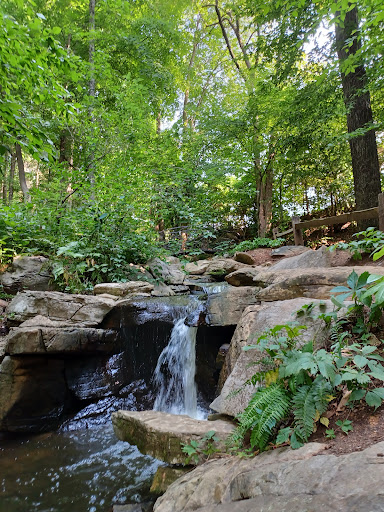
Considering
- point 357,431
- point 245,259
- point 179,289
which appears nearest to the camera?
point 357,431

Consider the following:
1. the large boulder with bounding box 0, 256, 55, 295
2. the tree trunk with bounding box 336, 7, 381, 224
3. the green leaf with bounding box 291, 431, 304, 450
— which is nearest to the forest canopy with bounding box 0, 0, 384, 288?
the tree trunk with bounding box 336, 7, 381, 224

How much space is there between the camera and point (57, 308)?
572cm

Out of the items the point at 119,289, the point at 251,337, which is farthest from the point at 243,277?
the point at 251,337

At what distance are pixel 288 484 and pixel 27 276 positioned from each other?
703 cm

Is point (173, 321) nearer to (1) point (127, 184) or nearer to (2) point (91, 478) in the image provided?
(2) point (91, 478)

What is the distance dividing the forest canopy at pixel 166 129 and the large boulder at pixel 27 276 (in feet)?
1.12

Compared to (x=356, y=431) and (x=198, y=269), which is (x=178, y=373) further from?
(x=198, y=269)

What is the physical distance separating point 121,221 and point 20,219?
2.62m

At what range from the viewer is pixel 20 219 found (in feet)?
25.5

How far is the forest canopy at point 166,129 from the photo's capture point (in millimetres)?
4273

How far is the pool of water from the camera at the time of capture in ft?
10.1

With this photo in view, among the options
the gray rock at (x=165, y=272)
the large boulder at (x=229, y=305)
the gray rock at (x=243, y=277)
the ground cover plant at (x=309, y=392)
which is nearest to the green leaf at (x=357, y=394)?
the ground cover plant at (x=309, y=392)

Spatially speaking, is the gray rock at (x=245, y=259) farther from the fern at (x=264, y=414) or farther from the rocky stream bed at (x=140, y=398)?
the fern at (x=264, y=414)

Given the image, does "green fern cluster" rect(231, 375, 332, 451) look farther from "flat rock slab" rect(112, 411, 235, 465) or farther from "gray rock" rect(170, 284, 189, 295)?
"gray rock" rect(170, 284, 189, 295)
